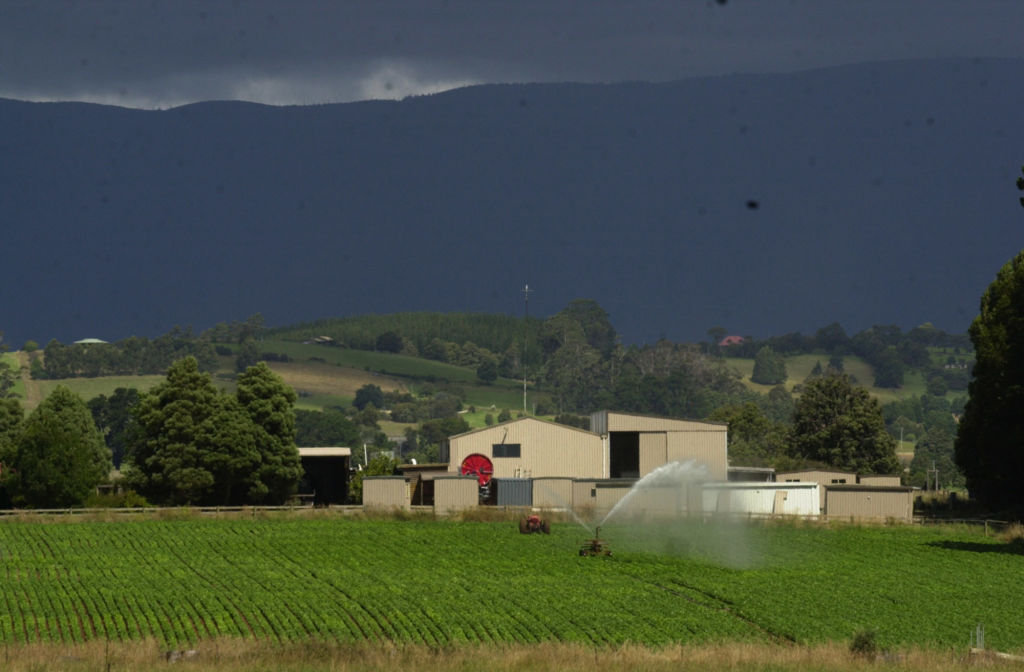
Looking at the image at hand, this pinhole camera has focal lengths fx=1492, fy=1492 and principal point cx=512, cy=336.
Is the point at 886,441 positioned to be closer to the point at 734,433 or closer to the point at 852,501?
the point at 734,433

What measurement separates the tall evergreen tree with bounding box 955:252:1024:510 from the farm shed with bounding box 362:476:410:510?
123 feet

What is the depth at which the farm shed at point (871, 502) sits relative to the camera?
90875mm

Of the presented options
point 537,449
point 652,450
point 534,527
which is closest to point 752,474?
point 652,450

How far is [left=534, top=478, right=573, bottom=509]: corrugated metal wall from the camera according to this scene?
322 feet

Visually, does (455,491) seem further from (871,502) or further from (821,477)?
(821,477)

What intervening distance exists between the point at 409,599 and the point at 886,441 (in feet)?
358

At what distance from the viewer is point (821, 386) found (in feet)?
523

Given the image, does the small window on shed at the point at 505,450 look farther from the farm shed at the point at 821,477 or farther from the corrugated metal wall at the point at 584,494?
the farm shed at the point at 821,477

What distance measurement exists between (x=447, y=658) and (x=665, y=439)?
70.8m

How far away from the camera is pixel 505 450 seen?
112000 mm

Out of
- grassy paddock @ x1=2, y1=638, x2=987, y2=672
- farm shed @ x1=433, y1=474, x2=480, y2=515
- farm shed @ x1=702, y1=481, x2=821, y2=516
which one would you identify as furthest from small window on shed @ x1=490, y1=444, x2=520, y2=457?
grassy paddock @ x1=2, y1=638, x2=987, y2=672

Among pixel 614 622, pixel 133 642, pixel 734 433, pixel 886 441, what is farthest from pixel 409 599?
pixel 734 433

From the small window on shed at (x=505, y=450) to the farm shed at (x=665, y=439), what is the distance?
6.62 meters

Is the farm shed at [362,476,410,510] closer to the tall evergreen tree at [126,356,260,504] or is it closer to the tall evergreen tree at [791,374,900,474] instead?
the tall evergreen tree at [126,356,260,504]
